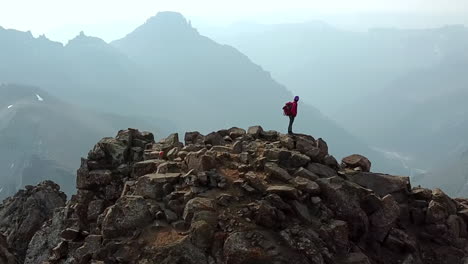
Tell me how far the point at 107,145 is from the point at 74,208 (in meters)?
6.34

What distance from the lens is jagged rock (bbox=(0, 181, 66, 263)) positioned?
5434 centimetres

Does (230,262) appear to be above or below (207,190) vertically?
below

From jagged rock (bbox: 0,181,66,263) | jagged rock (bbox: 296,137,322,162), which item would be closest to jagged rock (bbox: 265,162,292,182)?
jagged rock (bbox: 296,137,322,162)

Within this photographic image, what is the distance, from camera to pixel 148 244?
72.1 feet

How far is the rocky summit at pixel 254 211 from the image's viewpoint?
21828mm

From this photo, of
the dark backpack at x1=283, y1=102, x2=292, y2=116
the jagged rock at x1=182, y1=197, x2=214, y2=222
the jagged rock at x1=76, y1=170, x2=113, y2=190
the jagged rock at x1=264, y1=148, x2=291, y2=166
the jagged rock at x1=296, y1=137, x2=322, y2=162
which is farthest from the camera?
the jagged rock at x1=76, y1=170, x2=113, y2=190

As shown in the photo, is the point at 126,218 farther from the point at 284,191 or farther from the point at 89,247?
the point at 284,191

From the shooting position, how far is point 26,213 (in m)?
58.2

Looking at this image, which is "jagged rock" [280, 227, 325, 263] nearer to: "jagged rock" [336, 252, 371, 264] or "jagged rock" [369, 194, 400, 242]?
"jagged rock" [336, 252, 371, 264]

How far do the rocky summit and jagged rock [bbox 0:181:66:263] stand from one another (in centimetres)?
2482

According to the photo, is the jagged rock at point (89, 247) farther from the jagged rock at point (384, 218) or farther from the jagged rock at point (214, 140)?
the jagged rock at point (384, 218)

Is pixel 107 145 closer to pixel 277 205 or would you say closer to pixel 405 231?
pixel 277 205

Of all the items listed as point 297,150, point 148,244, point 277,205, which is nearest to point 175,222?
point 148,244

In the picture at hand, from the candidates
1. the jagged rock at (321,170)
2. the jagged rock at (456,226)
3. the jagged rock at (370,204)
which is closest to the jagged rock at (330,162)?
the jagged rock at (321,170)
